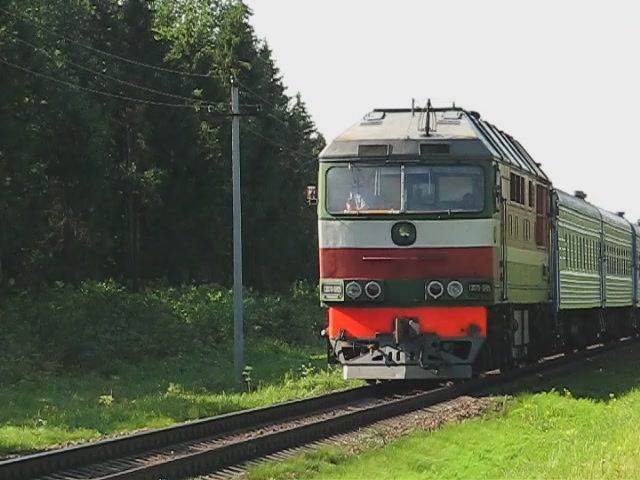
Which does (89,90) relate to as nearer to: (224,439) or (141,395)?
(141,395)

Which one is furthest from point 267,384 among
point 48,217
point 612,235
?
point 48,217

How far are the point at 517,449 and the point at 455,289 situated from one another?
4.89 meters

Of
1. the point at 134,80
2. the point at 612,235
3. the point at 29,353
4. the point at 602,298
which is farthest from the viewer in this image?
the point at 134,80

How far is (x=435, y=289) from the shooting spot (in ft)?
58.6

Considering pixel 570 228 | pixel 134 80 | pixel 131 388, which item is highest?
pixel 134 80

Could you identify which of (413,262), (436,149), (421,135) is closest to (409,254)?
(413,262)

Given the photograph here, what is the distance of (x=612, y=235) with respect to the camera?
32938 mm

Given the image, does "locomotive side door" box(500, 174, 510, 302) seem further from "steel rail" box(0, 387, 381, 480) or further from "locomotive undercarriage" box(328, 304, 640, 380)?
"steel rail" box(0, 387, 381, 480)

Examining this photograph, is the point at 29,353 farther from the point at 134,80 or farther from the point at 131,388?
the point at 134,80

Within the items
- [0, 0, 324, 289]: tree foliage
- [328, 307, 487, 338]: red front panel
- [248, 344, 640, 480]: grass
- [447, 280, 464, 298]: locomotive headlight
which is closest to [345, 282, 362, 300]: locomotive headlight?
[328, 307, 487, 338]: red front panel

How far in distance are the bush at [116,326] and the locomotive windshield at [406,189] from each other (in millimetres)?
10212

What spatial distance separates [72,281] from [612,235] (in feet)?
63.4

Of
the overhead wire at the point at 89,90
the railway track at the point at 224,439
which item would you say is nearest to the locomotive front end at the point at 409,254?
the railway track at the point at 224,439

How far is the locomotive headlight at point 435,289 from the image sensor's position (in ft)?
58.5
